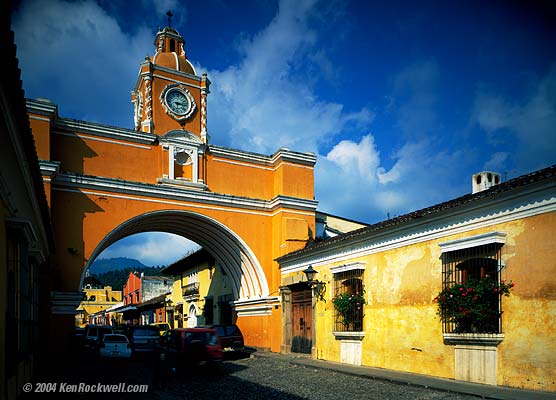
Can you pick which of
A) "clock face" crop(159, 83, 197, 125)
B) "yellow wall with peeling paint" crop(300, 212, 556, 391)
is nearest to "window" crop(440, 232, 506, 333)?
"yellow wall with peeling paint" crop(300, 212, 556, 391)

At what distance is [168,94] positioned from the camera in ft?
69.0

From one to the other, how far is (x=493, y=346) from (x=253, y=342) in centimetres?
1321

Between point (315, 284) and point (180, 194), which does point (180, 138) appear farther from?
point (315, 284)

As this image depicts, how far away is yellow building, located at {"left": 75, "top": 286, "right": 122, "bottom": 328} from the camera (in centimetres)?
6828

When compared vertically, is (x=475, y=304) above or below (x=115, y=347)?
above

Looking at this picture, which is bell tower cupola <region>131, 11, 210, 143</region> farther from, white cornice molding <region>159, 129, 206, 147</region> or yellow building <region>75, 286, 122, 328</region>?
yellow building <region>75, 286, 122, 328</region>

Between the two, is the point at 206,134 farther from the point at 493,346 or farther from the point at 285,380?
the point at 493,346

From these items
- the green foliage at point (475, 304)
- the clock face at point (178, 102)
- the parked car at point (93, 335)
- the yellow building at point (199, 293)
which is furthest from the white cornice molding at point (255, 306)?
the green foliage at point (475, 304)

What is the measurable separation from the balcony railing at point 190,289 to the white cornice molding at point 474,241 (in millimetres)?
23897

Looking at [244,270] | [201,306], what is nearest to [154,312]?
[201,306]

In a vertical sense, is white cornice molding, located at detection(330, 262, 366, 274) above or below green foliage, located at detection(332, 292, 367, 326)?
above

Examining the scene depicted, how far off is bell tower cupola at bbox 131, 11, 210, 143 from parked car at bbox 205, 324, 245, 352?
27.1 ft

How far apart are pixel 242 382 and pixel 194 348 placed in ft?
7.84

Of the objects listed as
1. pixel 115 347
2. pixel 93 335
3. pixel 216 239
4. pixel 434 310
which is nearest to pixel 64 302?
pixel 115 347
